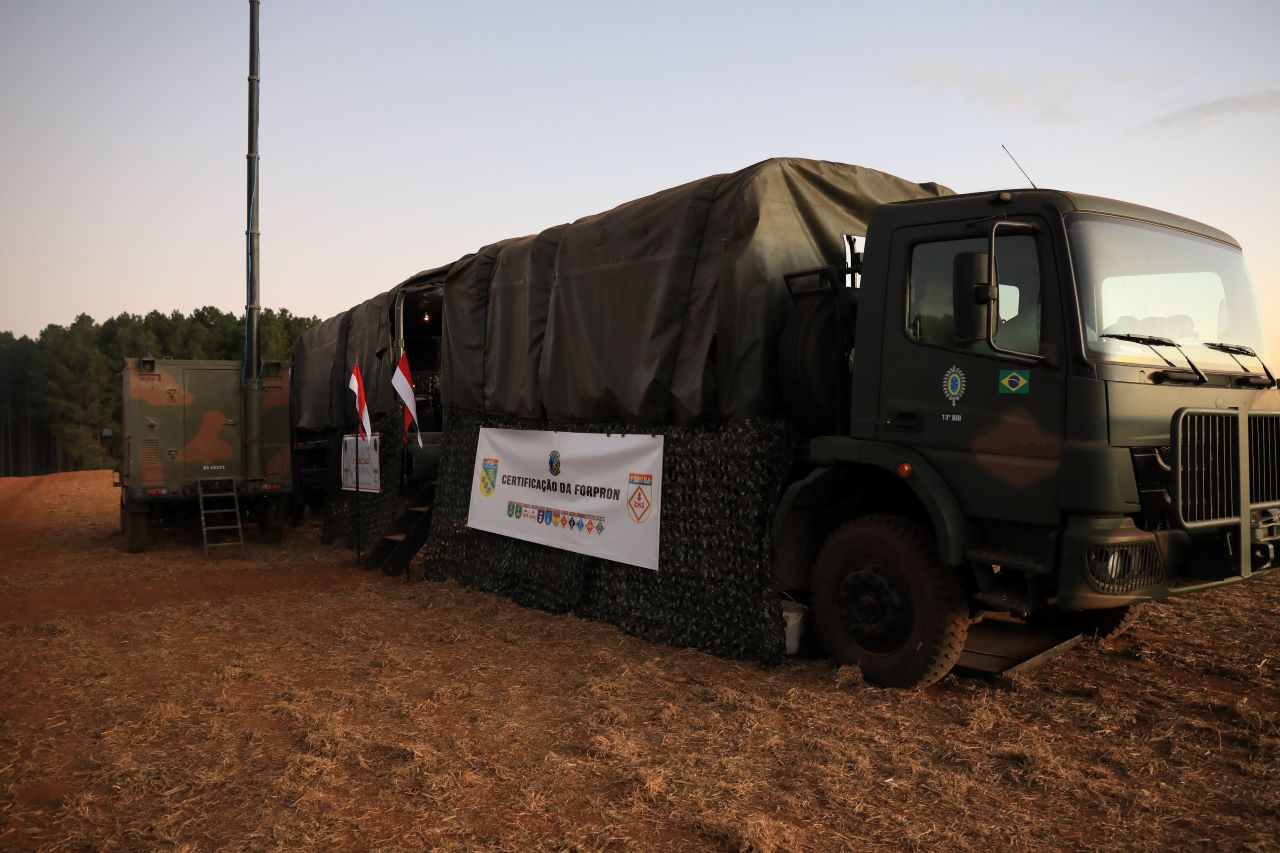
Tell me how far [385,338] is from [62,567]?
5.35 m

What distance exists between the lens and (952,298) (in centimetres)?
534

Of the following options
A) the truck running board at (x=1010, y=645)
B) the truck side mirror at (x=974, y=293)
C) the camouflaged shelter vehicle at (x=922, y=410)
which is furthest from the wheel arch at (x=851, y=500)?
the truck running board at (x=1010, y=645)

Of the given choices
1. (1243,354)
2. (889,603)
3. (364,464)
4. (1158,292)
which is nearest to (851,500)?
(889,603)

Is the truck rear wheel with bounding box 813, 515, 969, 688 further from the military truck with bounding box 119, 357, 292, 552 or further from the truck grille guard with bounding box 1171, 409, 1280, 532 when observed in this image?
the military truck with bounding box 119, 357, 292, 552

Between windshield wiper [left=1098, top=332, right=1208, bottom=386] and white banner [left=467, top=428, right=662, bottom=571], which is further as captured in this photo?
white banner [left=467, top=428, right=662, bottom=571]

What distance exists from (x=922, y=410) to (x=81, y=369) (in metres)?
54.0

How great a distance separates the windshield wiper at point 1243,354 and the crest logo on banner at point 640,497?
3932 millimetres

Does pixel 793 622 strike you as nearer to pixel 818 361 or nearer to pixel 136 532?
pixel 818 361

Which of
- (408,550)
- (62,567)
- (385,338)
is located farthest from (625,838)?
(62,567)

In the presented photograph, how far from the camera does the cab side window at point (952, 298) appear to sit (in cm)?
511

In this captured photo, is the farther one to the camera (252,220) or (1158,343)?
(252,220)

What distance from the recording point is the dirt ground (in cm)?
377

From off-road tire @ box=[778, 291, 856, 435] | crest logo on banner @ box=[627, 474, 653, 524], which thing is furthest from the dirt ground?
off-road tire @ box=[778, 291, 856, 435]

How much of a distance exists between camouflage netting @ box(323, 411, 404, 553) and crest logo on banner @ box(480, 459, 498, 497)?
242 centimetres
